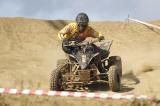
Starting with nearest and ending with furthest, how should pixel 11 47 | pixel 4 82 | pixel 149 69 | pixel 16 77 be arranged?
pixel 4 82, pixel 16 77, pixel 149 69, pixel 11 47

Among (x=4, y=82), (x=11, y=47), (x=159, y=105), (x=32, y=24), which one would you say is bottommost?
(x=159, y=105)

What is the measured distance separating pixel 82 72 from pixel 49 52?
11.5 metres

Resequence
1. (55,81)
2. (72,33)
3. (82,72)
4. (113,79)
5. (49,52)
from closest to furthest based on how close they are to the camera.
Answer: (113,79), (82,72), (55,81), (72,33), (49,52)

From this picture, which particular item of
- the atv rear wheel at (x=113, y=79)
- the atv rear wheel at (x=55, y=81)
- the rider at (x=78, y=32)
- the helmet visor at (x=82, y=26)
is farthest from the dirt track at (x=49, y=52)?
the helmet visor at (x=82, y=26)

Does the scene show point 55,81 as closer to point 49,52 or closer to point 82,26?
point 82,26

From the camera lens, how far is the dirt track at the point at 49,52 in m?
13.7

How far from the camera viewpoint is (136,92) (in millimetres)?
12039

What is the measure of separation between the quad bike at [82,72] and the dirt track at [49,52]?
0.61 metres

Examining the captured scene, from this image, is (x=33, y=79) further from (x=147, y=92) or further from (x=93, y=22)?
(x=93, y=22)

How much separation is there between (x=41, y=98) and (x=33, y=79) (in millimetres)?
3800

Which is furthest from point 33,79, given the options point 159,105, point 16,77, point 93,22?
point 93,22

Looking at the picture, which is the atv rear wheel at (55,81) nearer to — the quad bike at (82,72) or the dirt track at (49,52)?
the quad bike at (82,72)

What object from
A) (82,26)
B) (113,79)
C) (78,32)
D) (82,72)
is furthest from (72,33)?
(113,79)

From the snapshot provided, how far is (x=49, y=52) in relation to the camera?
76.7ft
